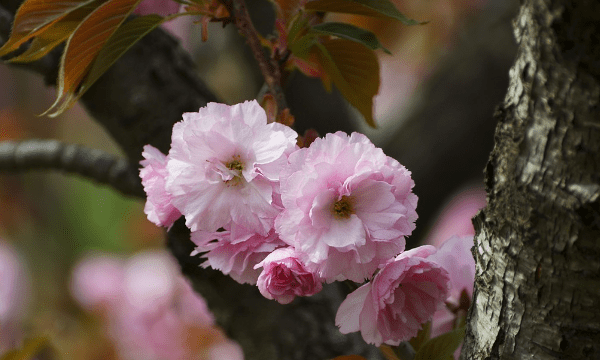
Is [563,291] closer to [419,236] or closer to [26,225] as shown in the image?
[419,236]

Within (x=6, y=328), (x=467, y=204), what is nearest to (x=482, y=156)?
(x=467, y=204)

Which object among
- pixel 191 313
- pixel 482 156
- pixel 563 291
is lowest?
pixel 191 313

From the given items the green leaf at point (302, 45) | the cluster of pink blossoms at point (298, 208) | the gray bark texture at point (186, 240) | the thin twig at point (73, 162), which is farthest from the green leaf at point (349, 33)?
the thin twig at point (73, 162)

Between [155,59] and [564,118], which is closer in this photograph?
[564,118]

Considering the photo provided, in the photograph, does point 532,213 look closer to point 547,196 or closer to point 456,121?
point 547,196

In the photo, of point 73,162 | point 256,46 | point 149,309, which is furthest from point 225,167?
point 149,309

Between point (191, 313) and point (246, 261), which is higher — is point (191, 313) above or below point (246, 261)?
below

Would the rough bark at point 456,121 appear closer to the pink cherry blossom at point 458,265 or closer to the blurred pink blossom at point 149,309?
the blurred pink blossom at point 149,309
